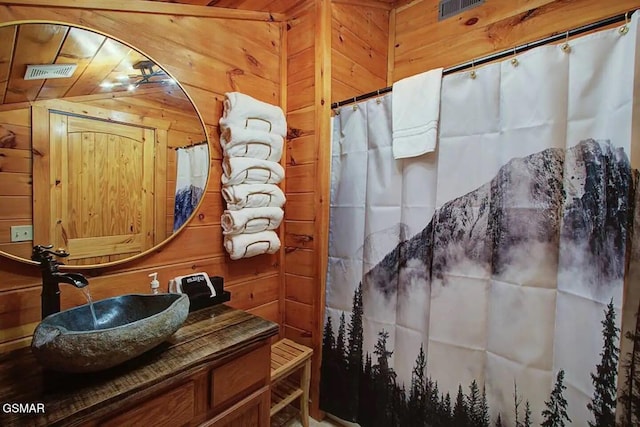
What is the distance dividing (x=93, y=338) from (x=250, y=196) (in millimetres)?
883

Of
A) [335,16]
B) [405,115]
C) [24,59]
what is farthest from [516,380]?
[24,59]

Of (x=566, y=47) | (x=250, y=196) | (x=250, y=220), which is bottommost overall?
(x=250, y=220)

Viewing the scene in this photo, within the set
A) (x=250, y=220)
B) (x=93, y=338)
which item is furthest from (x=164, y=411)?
(x=250, y=220)

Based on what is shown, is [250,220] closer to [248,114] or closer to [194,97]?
[248,114]

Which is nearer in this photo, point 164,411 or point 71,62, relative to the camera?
point 164,411

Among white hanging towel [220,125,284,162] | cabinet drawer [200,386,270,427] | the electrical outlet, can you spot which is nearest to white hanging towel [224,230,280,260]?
white hanging towel [220,125,284,162]

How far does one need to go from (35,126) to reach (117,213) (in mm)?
374

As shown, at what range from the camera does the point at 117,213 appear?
3.91 ft

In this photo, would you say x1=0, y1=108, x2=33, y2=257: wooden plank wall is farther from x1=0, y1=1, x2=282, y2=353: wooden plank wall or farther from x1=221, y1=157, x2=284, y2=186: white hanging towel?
x1=221, y1=157, x2=284, y2=186: white hanging towel

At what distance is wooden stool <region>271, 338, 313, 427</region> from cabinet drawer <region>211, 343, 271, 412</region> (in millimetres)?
397

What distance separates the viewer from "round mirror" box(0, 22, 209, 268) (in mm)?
974

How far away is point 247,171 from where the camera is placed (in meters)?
1.48

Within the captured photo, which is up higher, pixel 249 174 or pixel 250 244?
pixel 249 174

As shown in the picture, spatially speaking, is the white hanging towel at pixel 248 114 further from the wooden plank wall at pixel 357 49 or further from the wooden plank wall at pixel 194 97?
the wooden plank wall at pixel 357 49
